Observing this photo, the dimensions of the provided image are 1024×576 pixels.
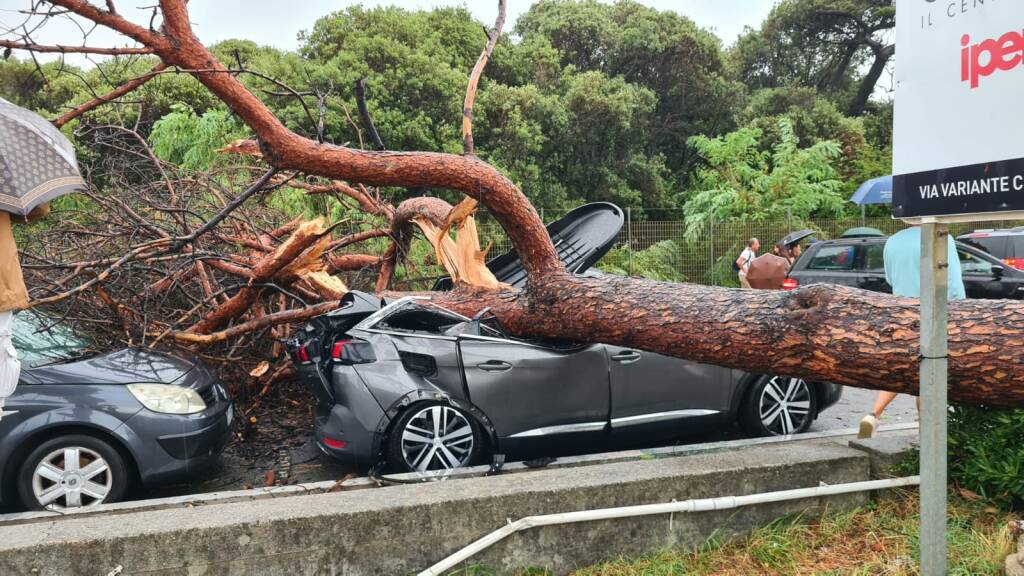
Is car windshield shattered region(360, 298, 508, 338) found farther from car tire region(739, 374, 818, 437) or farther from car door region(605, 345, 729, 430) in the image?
car tire region(739, 374, 818, 437)

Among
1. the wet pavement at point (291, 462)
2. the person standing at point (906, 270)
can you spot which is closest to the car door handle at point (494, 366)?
the wet pavement at point (291, 462)

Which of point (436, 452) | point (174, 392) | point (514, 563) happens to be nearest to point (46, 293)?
point (174, 392)

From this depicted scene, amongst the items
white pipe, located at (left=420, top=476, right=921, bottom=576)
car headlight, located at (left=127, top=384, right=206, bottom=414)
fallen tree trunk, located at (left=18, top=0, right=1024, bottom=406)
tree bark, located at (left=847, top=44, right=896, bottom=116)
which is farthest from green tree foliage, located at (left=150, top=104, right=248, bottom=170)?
tree bark, located at (left=847, top=44, right=896, bottom=116)

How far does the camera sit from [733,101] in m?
27.9

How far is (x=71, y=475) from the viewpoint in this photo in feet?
14.0

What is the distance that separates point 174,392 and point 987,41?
15.0ft

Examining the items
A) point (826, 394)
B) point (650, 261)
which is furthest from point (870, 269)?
point (826, 394)

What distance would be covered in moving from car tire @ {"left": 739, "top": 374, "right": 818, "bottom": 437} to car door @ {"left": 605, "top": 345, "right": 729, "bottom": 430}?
229 millimetres

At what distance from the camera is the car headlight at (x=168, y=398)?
14.7ft

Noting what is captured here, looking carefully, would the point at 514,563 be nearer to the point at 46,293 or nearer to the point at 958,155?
the point at 958,155

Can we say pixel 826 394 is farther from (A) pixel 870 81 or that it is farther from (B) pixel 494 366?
(A) pixel 870 81

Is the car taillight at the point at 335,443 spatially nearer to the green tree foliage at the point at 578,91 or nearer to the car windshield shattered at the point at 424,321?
the car windshield shattered at the point at 424,321

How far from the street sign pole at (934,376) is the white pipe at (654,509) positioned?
0.73 metres

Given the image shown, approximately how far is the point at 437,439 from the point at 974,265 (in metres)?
10.1
